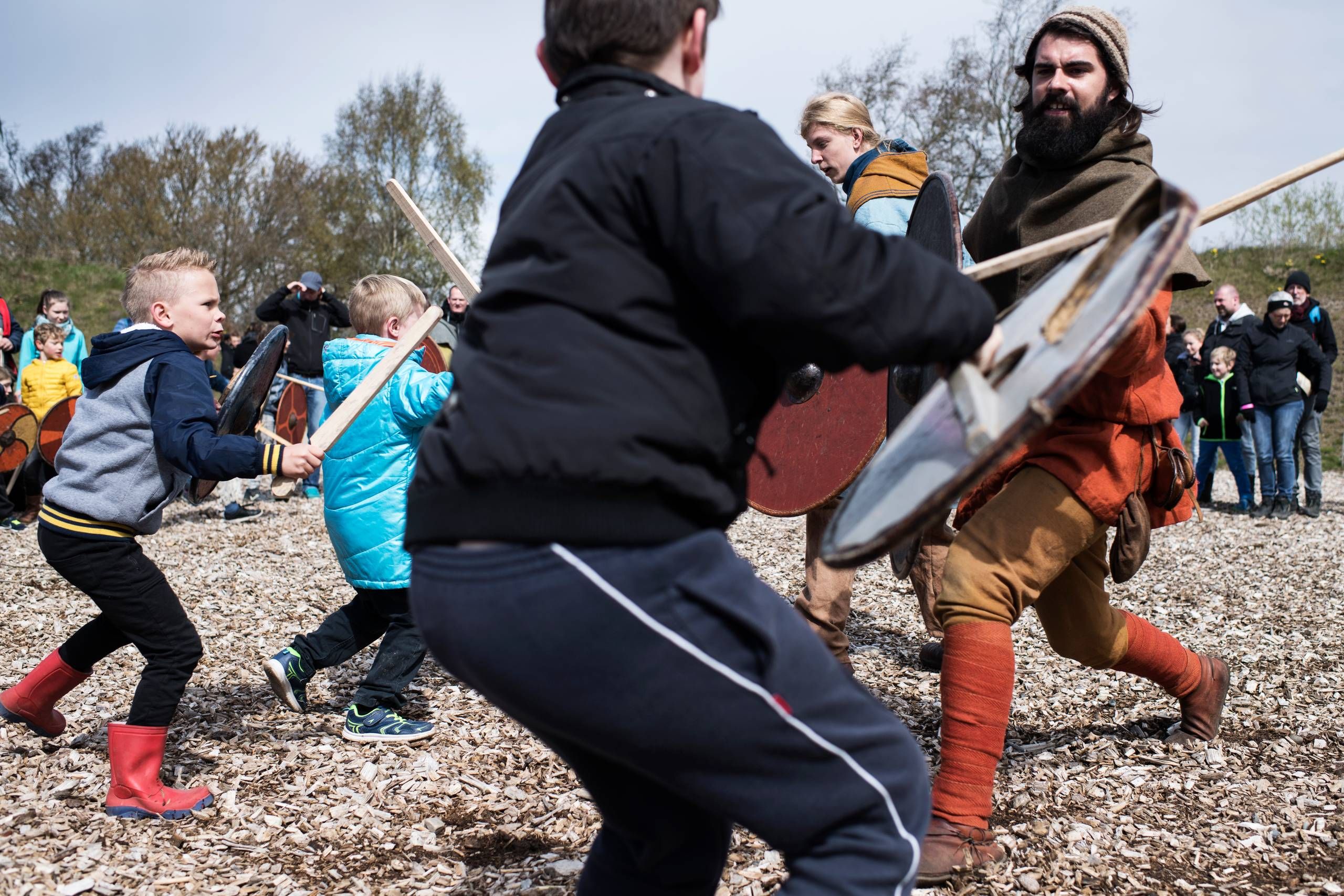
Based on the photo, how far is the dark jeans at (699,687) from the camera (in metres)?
1.24

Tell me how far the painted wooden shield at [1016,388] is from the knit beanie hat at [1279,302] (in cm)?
1005

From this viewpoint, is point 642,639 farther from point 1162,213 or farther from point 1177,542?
point 1177,542

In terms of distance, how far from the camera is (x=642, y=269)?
4.14ft

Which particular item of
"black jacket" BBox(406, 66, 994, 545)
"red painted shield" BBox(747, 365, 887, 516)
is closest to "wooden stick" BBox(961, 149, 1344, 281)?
"black jacket" BBox(406, 66, 994, 545)

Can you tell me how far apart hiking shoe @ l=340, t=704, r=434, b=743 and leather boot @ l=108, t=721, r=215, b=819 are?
0.64 metres

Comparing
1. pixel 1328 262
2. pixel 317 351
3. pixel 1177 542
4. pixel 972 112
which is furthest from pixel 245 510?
pixel 1328 262

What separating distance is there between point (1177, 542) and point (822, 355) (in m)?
7.89

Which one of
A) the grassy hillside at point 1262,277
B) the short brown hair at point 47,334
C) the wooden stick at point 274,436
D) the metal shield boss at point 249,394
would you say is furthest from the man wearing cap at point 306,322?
the grassy hillside at point 1262,277

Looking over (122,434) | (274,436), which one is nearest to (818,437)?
(274,436)

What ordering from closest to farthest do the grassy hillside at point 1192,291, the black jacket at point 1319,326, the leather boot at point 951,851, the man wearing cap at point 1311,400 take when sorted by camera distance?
the leather boot at point 951,851 → the man wearing cap at point 1311,400 → the black jacket at point 1319,326 → the grassy hillside at point 1192,291

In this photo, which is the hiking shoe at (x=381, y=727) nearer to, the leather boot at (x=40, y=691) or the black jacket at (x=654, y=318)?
the leather boot at (x=40, y=691)

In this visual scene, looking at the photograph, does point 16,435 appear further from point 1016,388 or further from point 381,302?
point 1016,388

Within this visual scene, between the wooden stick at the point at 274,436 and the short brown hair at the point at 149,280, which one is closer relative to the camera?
the wooden stick at the point at 274,436

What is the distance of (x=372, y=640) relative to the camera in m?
3.73
